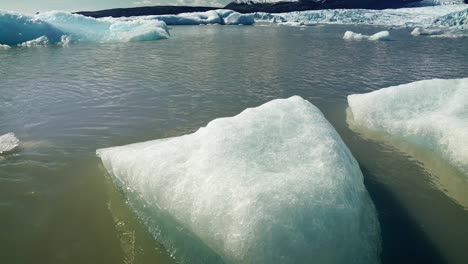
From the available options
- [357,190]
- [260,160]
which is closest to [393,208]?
[357,190]

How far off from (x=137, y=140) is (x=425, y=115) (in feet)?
15.9

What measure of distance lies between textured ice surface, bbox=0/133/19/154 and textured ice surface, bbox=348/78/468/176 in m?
5.93

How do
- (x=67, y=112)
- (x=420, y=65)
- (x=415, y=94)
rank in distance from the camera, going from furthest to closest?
(x=420, y=65) → (x=67, y=112) → (x=415, y=94)

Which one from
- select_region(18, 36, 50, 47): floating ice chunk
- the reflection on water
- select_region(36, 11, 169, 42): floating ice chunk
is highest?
select_region(36, 11, 169, 42): floating ice chunk

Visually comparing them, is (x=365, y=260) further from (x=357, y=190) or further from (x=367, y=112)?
(x=367, y=112)

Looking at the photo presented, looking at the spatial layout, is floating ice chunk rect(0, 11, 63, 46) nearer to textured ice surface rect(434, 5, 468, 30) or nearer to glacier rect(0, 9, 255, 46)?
glacier rect(0, 9, 255, 46)

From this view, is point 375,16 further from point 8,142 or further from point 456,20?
point 8,142

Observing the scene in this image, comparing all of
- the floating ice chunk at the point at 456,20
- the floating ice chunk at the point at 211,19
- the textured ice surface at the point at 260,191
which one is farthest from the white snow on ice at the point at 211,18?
the textured ice surface at the point at 260,191

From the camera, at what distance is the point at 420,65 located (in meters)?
13.6

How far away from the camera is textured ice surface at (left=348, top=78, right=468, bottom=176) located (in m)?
5.05

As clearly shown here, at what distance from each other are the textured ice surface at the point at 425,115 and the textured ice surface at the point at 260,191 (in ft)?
6.67

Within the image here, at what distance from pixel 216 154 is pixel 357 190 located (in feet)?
4.84

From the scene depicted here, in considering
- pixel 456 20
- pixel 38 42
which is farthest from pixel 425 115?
pixel 456 20

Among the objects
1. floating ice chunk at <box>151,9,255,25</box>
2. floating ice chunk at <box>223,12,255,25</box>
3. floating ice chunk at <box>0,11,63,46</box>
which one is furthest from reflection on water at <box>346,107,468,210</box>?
floating ice chunk at <box>151,9,255,25</box>
